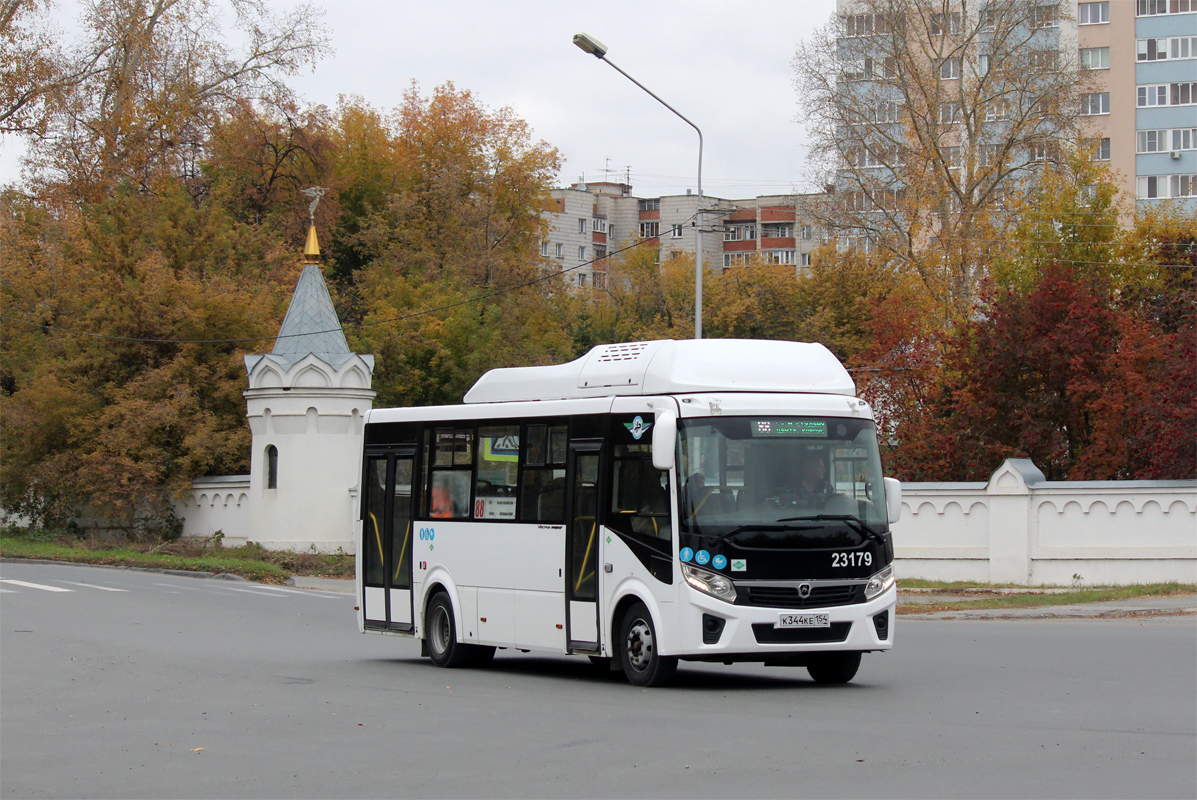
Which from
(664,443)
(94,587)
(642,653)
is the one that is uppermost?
(664,443)

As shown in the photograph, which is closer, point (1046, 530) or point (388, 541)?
point (388, 541)

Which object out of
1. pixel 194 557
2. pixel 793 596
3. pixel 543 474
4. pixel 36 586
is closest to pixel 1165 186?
pixel 194 557

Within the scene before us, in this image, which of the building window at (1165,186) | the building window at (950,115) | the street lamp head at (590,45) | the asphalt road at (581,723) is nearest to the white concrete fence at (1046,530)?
the asphalt road at (581,723)

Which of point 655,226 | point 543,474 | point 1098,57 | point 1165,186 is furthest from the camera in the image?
point 655,226

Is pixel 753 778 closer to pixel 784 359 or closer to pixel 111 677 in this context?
pixel 784 359

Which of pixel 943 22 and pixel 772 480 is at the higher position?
pixel 943 22

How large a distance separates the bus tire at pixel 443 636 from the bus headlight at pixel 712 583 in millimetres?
3869

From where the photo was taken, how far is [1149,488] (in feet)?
84.2

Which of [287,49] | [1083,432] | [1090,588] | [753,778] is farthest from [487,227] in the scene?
[753,778]

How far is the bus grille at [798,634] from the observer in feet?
40.1

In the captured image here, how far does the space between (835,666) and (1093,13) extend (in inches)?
2907

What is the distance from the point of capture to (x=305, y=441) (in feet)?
122

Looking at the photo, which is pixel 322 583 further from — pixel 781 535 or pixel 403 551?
pixel 781 535

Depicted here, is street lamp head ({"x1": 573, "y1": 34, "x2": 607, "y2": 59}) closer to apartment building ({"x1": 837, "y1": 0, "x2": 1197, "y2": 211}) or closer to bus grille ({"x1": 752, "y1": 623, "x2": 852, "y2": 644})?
bus grille ({"x1": 752, "y1": 623, "x2": 852, "y2": 644})
